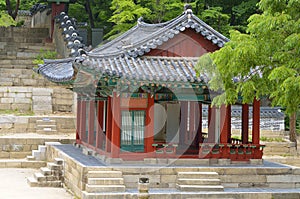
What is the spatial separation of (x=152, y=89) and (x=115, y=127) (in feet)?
5.41

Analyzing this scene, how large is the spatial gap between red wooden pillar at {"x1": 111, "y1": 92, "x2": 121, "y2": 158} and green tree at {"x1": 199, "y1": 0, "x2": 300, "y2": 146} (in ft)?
13.4

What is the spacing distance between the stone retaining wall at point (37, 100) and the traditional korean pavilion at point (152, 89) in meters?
10.9

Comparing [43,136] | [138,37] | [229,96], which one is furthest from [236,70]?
[43,136]

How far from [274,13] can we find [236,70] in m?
1.69

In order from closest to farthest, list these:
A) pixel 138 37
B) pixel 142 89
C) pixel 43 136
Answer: pixel 142 89, pixel 138 37, pixel 43 136

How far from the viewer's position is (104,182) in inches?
733

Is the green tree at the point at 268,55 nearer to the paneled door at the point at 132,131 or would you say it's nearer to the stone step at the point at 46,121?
the paneled door at the point at 132,131

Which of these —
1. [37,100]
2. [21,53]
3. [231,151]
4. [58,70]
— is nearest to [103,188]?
[231,151]

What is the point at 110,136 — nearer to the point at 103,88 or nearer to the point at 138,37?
the point at 103,88

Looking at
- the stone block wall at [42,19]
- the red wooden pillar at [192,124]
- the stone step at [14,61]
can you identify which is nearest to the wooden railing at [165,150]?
the red wooden pillar at [192,124]

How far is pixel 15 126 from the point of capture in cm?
3091

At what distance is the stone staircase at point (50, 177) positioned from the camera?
2214cm

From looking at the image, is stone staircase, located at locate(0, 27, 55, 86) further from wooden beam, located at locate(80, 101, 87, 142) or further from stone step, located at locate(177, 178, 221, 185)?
stone step, located at locate(177, 178, 221, 185)

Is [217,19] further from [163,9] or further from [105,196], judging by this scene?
[105,196]
